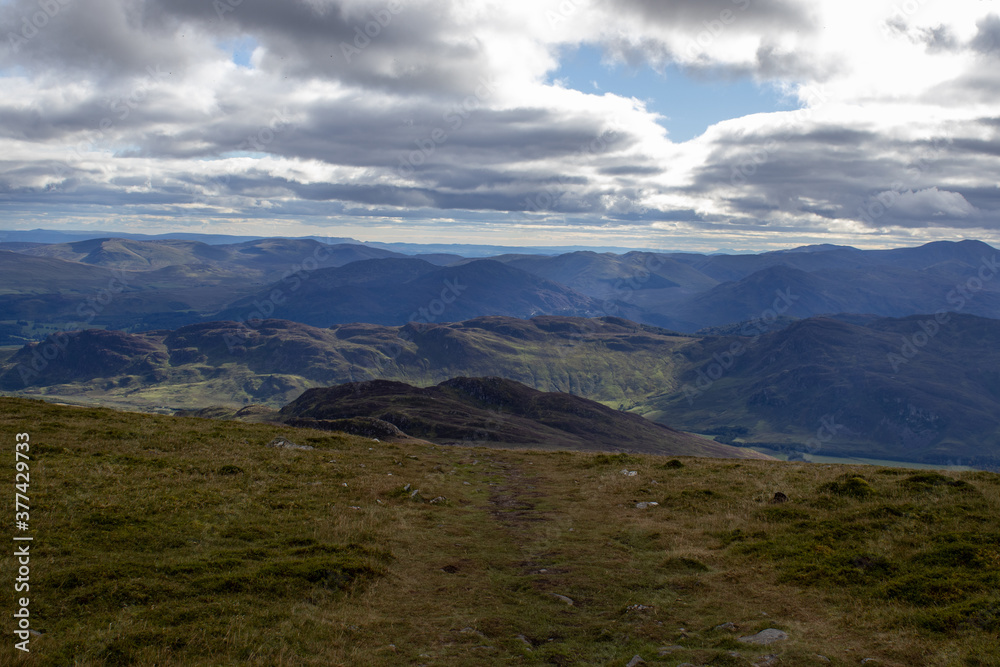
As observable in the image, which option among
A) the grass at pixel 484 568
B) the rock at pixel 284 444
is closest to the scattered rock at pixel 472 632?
the grass at pixel 484 568

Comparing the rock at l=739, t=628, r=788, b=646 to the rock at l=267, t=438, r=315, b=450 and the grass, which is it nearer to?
the grass

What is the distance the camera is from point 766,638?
14.5 m

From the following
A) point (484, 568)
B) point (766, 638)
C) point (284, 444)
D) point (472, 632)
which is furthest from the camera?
point (284, 444)

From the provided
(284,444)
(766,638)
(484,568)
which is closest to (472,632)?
(484,568)

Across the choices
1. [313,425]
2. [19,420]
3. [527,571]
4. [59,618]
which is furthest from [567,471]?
[313,425]

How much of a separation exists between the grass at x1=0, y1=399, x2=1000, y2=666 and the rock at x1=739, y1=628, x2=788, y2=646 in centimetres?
34

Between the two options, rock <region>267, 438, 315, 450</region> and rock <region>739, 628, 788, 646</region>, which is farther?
rock <region>267, 438, 315, 450</region>

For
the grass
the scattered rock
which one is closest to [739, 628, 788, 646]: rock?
the grass

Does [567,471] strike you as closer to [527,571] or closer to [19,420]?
[527,571]

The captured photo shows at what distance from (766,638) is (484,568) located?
32.3 feet

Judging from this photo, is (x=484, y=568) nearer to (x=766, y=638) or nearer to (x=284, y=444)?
(x=766, y=638)

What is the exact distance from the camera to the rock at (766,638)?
14312 mm

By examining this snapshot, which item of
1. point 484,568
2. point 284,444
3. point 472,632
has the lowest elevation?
point 284,444

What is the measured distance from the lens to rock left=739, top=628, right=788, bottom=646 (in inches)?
563
